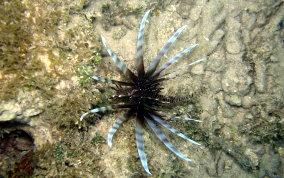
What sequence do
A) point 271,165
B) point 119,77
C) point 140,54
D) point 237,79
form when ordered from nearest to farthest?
point 140,54 < point 119,77 < point 237,79 < point 271,165

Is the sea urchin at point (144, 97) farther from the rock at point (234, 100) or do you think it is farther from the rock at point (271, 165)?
the rock at point (271, 165)

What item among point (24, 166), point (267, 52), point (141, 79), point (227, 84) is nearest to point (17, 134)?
point (24, 166)

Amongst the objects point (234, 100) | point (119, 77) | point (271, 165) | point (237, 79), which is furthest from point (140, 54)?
point (271, 165)

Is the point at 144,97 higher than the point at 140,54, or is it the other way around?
the point at 140,54

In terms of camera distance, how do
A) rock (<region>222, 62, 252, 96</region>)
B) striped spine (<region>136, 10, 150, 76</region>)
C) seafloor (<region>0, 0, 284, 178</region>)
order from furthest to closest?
rock (<region>222, 62, 252, 96</region>) → striped spine (<region>136, 10, 150, 76</region>) → seafloor (<region>0, 0, 284, 178</region>)

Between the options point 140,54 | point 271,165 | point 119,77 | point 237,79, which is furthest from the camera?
point 271,165

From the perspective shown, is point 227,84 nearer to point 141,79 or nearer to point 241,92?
point 241,92

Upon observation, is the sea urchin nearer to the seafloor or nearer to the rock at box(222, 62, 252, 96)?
the seafloor

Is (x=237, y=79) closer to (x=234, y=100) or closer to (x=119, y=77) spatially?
(x=234, y=100)

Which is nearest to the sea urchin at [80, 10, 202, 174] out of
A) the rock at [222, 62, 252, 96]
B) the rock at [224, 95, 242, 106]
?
the rock at [222, 62, 252, 96]
